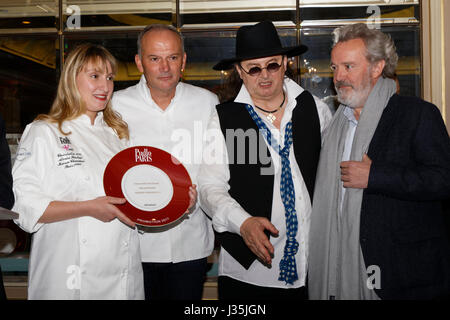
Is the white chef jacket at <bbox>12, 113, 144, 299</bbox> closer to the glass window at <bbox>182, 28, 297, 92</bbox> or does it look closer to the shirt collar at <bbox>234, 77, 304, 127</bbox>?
the shirt collar at <bbox>234, 77, 304, 127</bbox>

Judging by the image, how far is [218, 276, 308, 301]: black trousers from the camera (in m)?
2.20

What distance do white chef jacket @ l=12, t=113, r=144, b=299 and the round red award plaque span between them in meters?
0.13

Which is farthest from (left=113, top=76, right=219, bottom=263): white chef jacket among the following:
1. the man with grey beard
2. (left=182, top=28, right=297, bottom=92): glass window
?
(left=182, top=28, right=297, bottom=92): glass window

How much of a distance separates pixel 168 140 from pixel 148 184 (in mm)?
573

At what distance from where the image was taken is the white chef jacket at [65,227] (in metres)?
1.92

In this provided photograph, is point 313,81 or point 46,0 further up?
point 46,0

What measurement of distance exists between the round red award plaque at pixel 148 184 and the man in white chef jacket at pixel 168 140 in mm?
465

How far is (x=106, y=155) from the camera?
6.93ft

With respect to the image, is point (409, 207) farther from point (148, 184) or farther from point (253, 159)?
point (148, 184)

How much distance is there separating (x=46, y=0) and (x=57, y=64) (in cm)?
72

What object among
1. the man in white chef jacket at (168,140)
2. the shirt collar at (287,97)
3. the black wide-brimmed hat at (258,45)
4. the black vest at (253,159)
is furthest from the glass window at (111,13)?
the black vest at (253,159)
